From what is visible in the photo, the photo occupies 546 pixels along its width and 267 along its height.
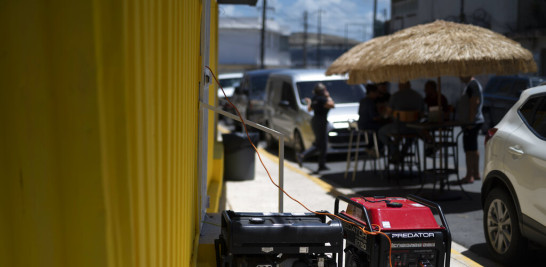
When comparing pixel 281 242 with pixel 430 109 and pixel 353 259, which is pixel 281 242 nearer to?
pixel 353 259

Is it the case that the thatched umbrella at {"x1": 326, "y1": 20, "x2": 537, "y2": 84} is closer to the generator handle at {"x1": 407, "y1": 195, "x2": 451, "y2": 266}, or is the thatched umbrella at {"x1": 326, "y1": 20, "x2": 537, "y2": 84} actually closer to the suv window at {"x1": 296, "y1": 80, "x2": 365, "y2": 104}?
the generator handle at {"x1": 407, "y1": 195, "x2": 451, "y2": 266}

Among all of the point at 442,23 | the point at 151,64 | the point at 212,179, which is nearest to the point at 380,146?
the point at 442,23

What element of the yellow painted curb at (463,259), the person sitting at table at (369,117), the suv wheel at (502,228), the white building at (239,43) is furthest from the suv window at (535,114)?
the white building at (239,43)

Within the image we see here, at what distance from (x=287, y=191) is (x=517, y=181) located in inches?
182

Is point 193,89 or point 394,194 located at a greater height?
point 193,89

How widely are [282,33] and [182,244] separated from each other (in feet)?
256

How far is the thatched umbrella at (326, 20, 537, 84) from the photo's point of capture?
8094 mm

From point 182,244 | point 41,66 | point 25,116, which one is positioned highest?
point 41,66

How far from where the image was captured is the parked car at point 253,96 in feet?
53.4

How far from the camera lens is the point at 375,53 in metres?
9.22

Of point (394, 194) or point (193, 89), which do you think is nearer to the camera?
point (193, 89)

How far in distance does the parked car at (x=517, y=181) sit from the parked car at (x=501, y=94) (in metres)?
11.5

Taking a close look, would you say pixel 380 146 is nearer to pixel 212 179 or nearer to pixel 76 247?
pixel 212 179

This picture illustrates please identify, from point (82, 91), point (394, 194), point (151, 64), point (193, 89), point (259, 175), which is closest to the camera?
point (82, 91)
